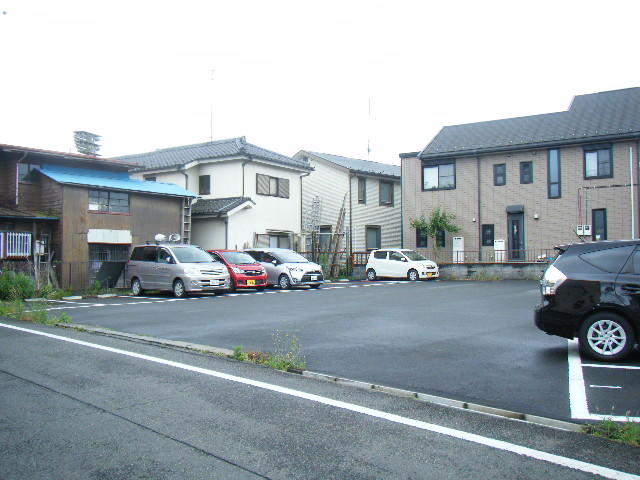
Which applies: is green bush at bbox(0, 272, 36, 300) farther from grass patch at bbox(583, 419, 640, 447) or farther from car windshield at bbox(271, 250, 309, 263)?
grass patch at bbox(583, 419, 640, 447)

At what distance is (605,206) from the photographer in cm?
2623

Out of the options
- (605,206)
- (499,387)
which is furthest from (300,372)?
(605,206)

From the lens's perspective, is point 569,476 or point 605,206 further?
point 605,206

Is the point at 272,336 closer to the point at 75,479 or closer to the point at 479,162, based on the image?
the point at 75,479

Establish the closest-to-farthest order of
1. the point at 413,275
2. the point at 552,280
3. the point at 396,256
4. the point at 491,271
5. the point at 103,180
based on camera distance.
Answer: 1. the point at 552,280
2. the point at 103,180
3. the point at 491,271
4. the point at 413,275
5. the point at 396,256

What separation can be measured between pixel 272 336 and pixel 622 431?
6.14 metres

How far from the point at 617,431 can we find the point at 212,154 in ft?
90.6

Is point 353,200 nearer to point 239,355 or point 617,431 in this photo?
point 239,355

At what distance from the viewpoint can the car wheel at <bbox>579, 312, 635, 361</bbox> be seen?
7363 mm

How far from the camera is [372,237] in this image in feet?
115

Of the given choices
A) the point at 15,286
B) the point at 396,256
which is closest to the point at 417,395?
the point at 15,286

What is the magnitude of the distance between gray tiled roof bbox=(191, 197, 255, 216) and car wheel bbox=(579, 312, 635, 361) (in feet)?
70.6

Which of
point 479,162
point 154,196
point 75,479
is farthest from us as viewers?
point 479,162

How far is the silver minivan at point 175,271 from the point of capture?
18891mm
